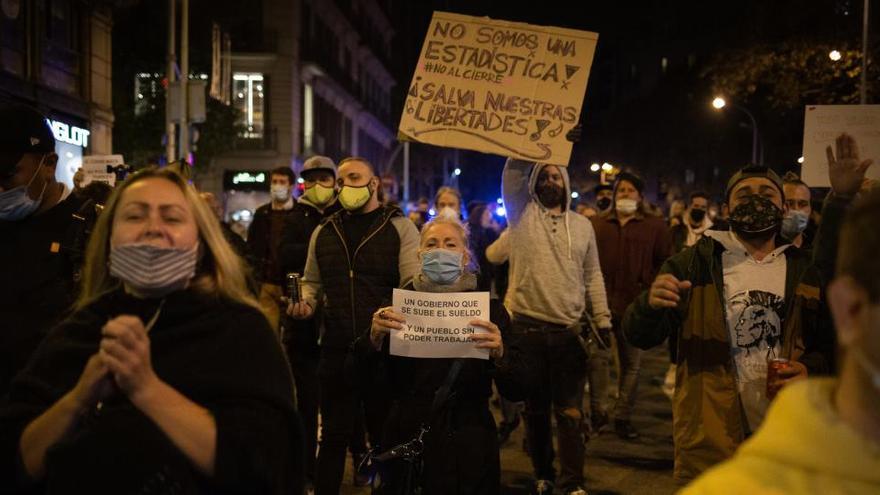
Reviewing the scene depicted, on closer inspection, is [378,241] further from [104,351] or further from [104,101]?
[104,101]

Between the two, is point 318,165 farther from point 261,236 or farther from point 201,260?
point 201,260

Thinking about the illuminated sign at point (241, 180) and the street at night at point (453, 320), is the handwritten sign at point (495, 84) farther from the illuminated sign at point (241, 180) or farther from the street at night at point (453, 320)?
the illuminated sign at point (241, 180)

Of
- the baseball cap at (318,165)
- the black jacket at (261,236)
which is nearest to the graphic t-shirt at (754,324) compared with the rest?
the baseball cap at (318,165)

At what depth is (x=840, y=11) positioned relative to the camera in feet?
56.5

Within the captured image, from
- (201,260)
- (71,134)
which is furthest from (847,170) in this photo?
(71,134)

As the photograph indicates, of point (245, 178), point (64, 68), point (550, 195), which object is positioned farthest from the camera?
point (245, 178)

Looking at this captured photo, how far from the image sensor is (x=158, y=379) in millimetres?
2328

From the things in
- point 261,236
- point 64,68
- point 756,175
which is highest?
point 64,68

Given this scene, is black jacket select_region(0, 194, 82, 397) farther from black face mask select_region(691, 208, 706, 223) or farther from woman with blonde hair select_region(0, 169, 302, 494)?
black face mask select_region(691, 208, 706, 223)

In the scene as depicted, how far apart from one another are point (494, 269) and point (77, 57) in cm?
1275

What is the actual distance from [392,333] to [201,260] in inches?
70.2

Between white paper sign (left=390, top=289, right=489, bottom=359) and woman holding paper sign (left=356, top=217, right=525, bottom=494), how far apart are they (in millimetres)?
45

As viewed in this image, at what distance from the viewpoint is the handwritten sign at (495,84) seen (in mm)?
6246

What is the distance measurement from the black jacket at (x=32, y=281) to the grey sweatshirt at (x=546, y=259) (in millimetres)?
3072
